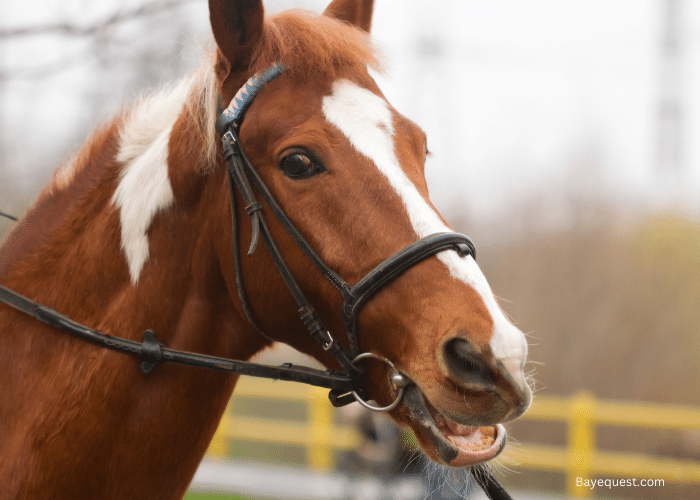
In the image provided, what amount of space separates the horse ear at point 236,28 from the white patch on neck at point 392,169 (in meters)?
0.32

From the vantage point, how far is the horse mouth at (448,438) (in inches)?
62.4

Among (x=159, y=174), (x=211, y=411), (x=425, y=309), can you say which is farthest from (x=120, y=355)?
(x=425, y=309)

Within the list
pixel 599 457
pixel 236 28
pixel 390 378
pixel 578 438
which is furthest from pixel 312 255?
pixel 599 457

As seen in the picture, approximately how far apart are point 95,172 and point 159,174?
29 cm

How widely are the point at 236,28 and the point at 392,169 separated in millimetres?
702

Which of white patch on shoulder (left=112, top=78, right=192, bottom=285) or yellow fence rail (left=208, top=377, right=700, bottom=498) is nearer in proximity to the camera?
white patch on shoulder (left=112, top=78, right=192, bottom=285)

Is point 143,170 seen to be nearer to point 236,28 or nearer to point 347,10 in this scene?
point 236,28

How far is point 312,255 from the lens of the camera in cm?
176

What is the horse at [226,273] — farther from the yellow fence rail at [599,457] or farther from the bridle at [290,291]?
the yellow fence rail at [599,457]

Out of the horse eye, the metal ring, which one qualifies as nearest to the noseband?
the metal ring

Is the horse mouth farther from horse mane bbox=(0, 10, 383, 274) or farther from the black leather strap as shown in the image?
horse mane bbox=(0, 10, 383, 274)

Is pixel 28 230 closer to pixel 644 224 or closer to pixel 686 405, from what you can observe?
pixel 686 405

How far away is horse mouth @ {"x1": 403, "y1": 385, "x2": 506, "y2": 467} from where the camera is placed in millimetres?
1584

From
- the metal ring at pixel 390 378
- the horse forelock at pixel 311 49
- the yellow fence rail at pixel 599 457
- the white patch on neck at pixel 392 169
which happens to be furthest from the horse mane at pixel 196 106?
the yellow fence rail at pixel 599 457
